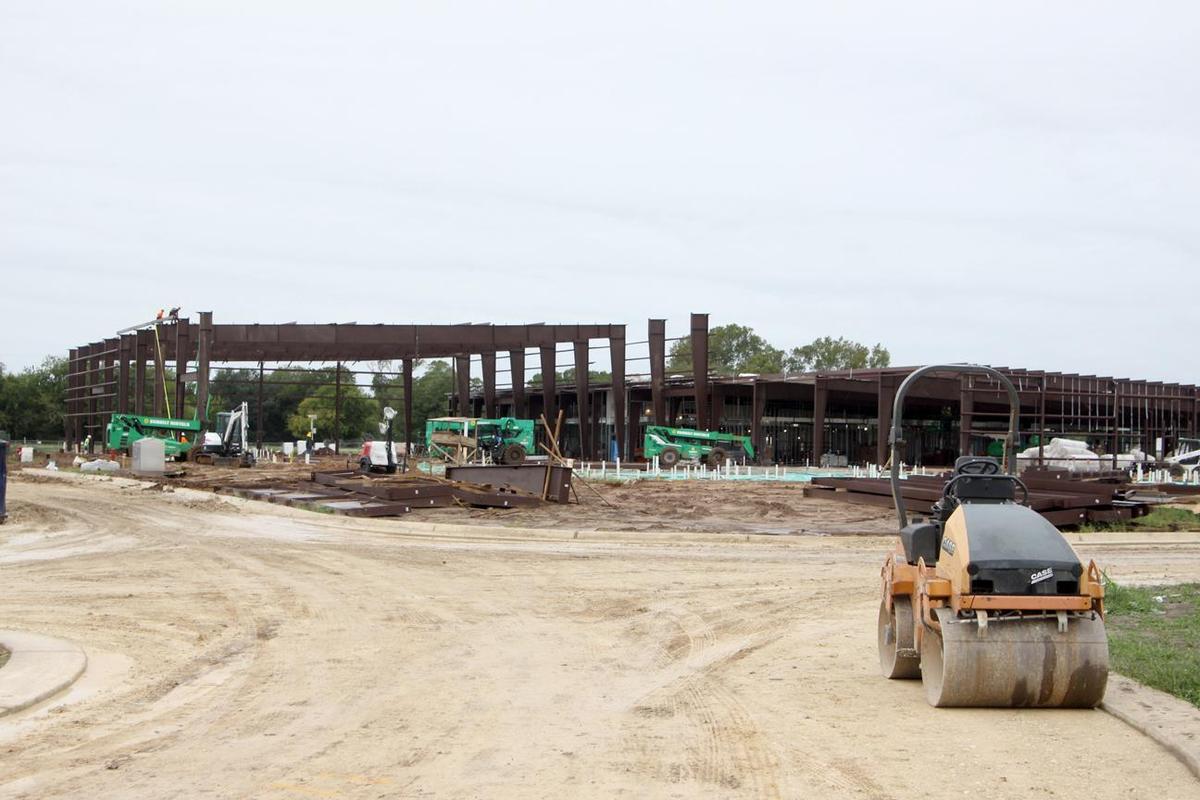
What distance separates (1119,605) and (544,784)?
8954 millimetres

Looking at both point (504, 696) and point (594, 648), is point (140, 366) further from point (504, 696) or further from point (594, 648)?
point (504, 696)

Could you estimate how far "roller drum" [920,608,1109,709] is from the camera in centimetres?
762

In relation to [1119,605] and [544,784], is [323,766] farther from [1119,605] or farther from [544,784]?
[1119,605]

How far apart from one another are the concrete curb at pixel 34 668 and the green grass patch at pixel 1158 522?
71.0ft

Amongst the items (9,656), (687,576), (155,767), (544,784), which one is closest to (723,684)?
(544,784)

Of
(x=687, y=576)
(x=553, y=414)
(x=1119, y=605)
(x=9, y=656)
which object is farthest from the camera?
(x=553, y=414)

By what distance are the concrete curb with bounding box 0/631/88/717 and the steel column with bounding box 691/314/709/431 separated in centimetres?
4590

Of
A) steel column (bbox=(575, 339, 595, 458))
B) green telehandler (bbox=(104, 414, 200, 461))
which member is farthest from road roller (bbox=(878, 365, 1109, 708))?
steel column (bbox=(575, 339, 595, 458))

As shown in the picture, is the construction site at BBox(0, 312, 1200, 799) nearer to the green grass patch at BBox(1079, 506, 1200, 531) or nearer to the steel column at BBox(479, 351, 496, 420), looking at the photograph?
the green grass patch at BBox(1079, 506, 1200, 531)

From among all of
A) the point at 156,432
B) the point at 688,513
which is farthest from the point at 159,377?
the point at 688,513

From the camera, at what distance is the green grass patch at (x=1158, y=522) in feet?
84.8

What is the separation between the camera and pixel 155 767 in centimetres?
659

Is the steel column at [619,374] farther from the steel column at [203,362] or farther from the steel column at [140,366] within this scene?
the steel column at [140,366]

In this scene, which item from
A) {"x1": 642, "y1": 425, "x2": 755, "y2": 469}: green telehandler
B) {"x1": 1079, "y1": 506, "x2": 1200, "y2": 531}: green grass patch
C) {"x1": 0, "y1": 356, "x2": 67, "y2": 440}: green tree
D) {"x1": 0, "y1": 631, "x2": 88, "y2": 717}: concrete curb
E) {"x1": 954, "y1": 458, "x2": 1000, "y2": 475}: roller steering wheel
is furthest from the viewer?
{"x1": 0, "y1": 356, "x2": 67, "y2": 440}: green tree
